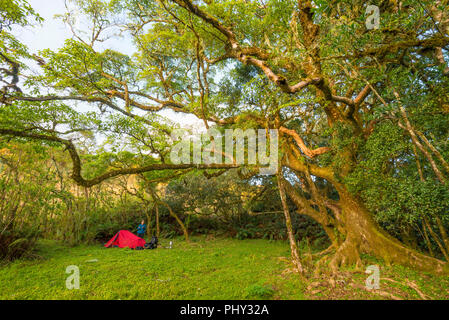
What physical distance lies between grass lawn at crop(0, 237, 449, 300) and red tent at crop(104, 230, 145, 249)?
200cm

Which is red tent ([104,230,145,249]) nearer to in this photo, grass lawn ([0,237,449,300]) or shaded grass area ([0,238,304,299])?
shaded grass area ([0,238,304,299])

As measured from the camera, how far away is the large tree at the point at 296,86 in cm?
361

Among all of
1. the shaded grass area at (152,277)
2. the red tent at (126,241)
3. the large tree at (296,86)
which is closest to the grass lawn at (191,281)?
the shaded grass area at (152,277)

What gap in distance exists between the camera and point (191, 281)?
13.7 ft

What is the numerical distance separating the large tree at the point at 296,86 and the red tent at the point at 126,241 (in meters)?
3.16

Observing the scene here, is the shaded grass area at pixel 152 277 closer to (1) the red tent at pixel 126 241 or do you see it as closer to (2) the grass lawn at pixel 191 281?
(2) the grass lawn at pixel 191 281

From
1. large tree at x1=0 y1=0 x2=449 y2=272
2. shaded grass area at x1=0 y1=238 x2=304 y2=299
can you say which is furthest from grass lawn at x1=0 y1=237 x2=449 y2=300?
large tree at x1=0 y1=0 x2=449 y2=272

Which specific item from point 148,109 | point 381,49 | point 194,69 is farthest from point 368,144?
point 148,109

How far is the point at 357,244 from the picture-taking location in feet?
17.0

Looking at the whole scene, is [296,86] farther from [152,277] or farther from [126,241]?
[126,241]

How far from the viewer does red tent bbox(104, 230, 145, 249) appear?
787 cm

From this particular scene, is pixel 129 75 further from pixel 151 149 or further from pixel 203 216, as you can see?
pixel 203 216

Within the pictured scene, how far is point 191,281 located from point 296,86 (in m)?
4.34

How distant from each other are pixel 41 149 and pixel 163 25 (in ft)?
19.2
